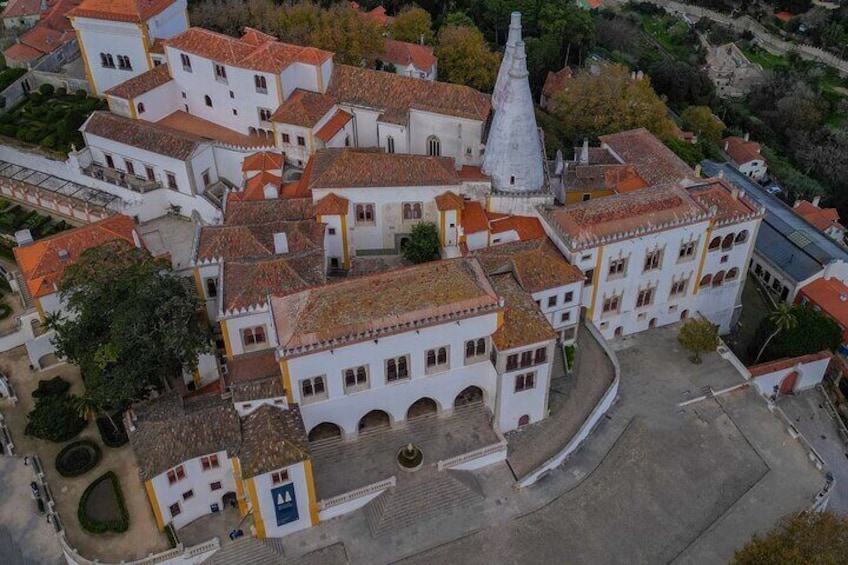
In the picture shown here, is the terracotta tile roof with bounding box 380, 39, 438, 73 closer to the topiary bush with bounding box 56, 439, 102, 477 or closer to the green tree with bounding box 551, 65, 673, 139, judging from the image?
the green tree with bounding box 551, 65, 673, 139

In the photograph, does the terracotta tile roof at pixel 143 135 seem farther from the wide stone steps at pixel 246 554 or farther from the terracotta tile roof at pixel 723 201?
the terracotta tile roof at pixel 723 201

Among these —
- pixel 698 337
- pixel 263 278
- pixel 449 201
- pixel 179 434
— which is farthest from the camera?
pixel 449 201

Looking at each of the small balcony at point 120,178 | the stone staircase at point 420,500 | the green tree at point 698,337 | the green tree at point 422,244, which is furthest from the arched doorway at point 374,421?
the small balcony at point 120,178

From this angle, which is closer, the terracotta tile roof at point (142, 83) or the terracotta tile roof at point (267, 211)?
the terracotta tile roof at point (267, 211)

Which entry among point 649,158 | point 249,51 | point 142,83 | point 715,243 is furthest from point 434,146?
point 142,83

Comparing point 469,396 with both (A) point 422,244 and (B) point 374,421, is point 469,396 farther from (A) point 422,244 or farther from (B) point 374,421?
(A) point 422,244
